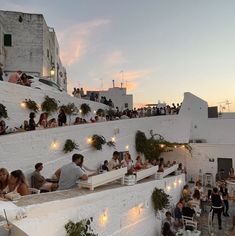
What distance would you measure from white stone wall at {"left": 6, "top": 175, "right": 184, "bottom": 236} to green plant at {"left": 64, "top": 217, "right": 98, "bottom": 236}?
11 cm

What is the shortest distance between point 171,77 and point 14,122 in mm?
24579

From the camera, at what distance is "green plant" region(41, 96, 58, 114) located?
50.6 feet

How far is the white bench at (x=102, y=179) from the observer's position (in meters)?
8.48

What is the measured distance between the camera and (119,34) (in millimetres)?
27156

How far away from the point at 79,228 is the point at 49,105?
9168mm

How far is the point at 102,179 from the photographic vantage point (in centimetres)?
914

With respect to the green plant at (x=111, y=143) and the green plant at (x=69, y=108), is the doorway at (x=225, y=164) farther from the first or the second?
the green plant at (x=69, y=108)

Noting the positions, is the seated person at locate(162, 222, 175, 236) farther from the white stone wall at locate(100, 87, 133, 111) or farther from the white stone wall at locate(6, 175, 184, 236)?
the white stone wall at locate(100, 87, 133, 111)

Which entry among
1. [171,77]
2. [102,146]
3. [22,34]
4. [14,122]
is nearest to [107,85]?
[171,77]

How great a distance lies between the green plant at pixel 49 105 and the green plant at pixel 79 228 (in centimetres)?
849

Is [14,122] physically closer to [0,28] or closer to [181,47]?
[0,28]

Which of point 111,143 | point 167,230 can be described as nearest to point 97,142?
point 111,143

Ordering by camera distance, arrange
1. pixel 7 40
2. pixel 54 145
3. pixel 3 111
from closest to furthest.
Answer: pixel 3 111
pixel 54 145
pixel 7 40

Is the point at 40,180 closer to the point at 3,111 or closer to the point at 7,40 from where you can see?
the point at 3,111
